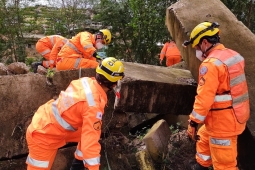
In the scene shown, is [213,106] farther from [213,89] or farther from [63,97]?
[63,97]

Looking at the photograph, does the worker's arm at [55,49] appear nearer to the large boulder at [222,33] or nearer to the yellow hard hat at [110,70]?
the large boulder at [222,33]

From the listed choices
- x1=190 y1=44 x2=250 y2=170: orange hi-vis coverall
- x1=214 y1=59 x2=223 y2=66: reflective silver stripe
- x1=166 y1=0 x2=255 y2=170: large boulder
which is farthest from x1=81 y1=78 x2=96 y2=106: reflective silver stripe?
x1=166 y1=0 x2=255 y2=170: large boulder

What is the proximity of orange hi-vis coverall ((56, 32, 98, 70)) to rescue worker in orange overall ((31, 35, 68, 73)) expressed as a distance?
2.17 ft

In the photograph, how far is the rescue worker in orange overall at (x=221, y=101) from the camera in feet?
10.2

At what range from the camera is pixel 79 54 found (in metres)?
5.96

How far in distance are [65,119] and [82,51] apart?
312 centimetres

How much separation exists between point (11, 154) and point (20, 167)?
0.66ft

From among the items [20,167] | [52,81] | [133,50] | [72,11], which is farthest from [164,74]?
[72,11]

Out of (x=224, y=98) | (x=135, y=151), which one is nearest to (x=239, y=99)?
(x=224, y=98)

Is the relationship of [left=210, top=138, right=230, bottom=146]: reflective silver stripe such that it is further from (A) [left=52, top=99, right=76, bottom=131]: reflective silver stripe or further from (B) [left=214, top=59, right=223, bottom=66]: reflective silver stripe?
(A) [left=52, top=99, right=76, bottom=131]: reflective silver stripe

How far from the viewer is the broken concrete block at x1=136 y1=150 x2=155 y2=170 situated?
3.82m

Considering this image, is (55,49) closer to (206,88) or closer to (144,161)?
(144,161)

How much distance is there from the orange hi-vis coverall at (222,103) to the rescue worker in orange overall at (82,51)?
2.91 metres

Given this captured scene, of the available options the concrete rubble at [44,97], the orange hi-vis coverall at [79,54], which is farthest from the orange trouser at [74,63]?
the concrete rubble at [44,97]
